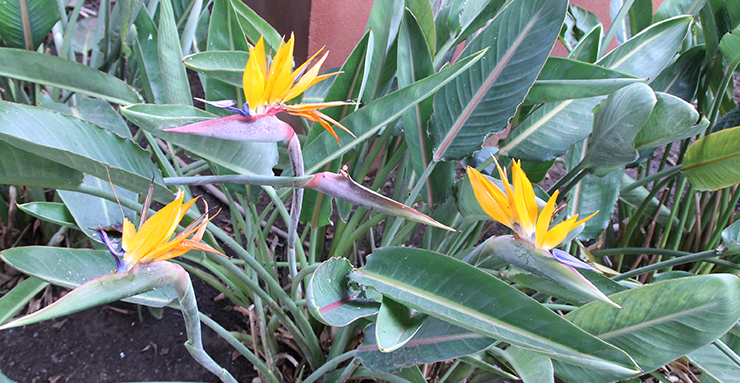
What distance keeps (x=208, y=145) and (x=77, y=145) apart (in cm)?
14

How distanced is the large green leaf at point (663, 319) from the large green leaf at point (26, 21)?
959 mm

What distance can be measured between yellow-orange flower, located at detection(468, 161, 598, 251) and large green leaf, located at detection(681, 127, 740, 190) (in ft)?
1.42

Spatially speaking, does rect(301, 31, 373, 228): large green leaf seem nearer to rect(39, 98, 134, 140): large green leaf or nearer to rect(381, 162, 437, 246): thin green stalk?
rect(381, 162, 437, 246): thin green stalk

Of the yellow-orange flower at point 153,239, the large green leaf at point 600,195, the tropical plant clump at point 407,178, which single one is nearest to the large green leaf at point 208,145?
the tropical plant clump at point 407,178

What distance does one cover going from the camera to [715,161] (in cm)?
67

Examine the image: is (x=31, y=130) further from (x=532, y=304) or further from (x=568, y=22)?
(x=568, y=22)

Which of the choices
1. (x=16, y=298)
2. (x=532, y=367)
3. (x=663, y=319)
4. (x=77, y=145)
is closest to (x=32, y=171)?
(x=77, y=145)

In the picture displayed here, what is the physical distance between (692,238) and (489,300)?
904 millimetres

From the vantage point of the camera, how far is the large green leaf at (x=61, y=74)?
629 mm

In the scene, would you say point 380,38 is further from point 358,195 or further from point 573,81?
point 358,195

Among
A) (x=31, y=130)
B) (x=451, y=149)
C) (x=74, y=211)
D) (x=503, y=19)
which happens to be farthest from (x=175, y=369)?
(x=503, y=19)

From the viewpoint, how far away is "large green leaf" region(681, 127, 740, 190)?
2.10ft

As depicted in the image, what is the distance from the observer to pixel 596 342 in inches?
14.9

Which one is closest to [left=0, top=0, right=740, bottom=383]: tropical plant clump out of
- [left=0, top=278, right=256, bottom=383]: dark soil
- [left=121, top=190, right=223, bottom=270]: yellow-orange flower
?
[left=121, top=190, right=223, bottom=270]: yellow-orange flower
